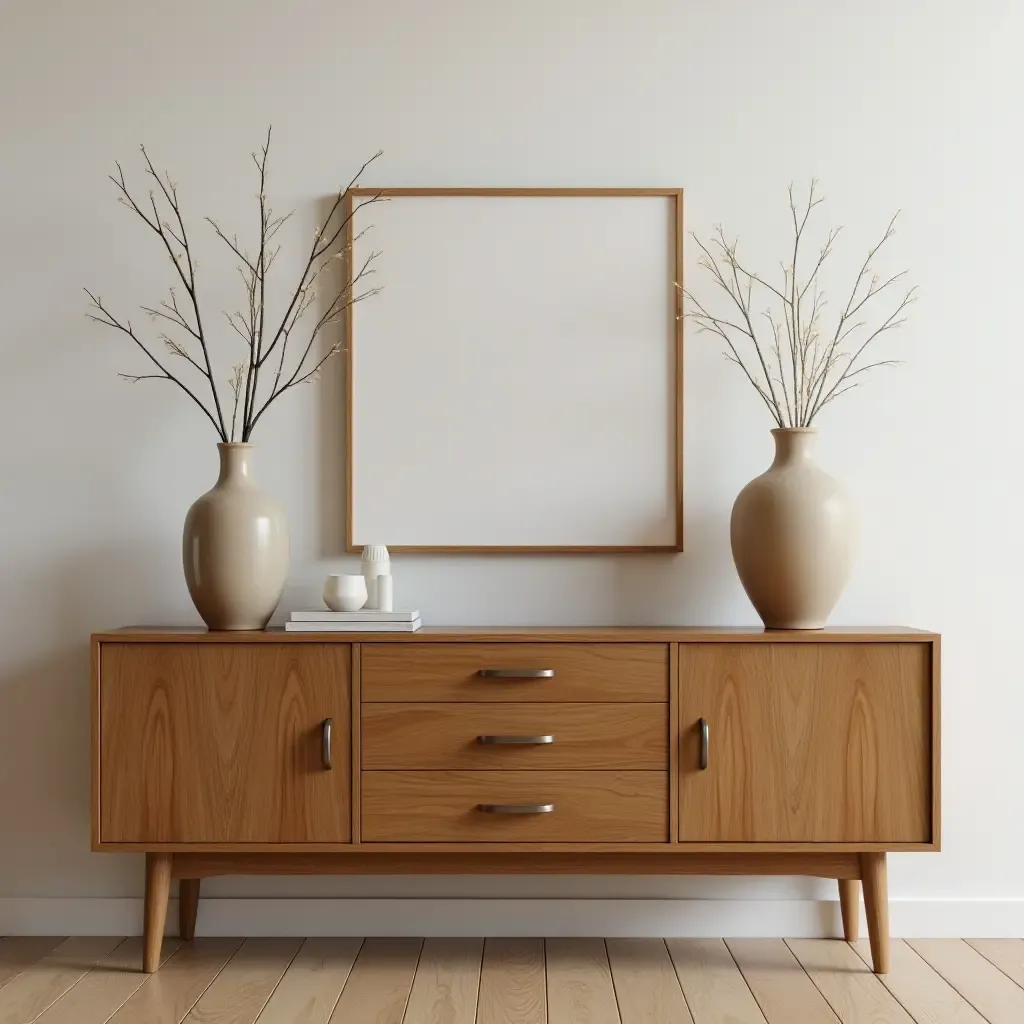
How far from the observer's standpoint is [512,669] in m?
2.33

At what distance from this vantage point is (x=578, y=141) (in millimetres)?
2680

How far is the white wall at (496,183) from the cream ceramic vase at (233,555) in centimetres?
24

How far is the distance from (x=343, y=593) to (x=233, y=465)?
0.38m

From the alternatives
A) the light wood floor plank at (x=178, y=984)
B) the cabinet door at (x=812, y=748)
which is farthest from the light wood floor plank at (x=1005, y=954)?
the light wood floor plank at (x=178, y=984)

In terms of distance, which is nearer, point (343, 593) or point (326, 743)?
point (326, 743)

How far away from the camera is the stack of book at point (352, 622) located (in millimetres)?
2381

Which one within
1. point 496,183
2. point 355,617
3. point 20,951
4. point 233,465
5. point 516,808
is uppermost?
point 496,183

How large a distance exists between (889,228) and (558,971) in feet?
6.15

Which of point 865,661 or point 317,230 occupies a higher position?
point 317,230

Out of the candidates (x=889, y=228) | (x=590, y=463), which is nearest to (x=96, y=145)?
(x=590, y=463)

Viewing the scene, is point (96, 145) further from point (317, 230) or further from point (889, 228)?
point (889, 228)

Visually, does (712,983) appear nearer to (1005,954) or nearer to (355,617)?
(1005,954)

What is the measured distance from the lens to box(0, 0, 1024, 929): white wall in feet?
8.77

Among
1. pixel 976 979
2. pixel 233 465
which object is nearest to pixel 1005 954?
pixel 976 979
